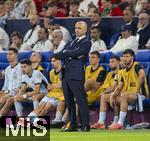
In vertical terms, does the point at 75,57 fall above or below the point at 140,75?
above

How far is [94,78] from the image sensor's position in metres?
18.7

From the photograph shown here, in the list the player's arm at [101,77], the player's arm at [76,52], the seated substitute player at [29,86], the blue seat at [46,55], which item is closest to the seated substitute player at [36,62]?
the seated substitute player at [29,86]

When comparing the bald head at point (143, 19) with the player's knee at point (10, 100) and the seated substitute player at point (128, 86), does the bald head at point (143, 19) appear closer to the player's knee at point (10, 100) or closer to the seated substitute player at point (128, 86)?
the seated substitute player at point (128, 86)

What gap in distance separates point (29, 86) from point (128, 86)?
2.77 meters

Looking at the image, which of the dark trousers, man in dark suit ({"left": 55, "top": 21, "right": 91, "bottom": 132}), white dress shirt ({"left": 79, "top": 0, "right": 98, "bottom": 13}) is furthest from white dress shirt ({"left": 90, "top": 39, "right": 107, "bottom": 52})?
the dark trousers

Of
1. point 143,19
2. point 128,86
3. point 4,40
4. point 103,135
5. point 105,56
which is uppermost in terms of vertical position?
point 143,19

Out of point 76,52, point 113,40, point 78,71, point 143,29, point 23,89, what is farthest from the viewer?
point 113,40

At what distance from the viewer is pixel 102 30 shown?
2159 cm

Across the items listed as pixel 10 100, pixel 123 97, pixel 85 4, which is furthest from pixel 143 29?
pixel 85 4

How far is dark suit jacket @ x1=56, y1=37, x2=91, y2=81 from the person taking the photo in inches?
656

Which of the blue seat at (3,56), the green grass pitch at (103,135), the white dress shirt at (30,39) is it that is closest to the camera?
the green grass pitch at (103,135)

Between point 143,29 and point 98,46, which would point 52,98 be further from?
point 143,29

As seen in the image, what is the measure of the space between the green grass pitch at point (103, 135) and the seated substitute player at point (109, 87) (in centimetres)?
94

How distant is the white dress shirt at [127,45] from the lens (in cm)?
1939
